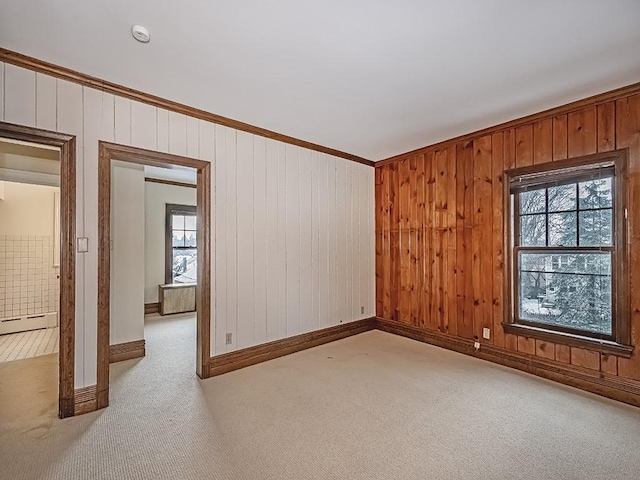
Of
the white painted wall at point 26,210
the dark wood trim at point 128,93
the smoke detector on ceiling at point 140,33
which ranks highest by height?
the smoke detector on ceiling at point 140,33

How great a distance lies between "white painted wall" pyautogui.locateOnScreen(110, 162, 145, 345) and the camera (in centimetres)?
369

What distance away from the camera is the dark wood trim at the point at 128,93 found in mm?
2264

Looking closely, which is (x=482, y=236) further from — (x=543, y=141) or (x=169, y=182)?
(x=169, y=182)

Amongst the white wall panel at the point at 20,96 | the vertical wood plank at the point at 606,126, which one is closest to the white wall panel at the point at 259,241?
the white wall panel at the point at 20,96

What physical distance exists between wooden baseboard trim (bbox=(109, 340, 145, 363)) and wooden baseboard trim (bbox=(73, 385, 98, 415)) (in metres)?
1.19

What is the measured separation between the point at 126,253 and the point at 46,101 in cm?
187

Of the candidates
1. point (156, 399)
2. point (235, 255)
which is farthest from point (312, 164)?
point (156, 399)

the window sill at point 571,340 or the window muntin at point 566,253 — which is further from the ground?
the window muntin at point 566,253

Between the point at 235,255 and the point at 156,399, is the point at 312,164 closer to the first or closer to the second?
the point at 235,255

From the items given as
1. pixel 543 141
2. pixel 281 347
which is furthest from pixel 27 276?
pixel 543 141

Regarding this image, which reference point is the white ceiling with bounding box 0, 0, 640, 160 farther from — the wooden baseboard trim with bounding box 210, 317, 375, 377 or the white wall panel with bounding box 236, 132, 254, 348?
the wooden baseboard trim with bounding box 210, 317, 375, 377

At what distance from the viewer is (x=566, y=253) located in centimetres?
315

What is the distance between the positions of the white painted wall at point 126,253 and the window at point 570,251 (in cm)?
424

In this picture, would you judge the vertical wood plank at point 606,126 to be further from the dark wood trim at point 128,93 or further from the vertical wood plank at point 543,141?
the dark wood trim at point 128,93
